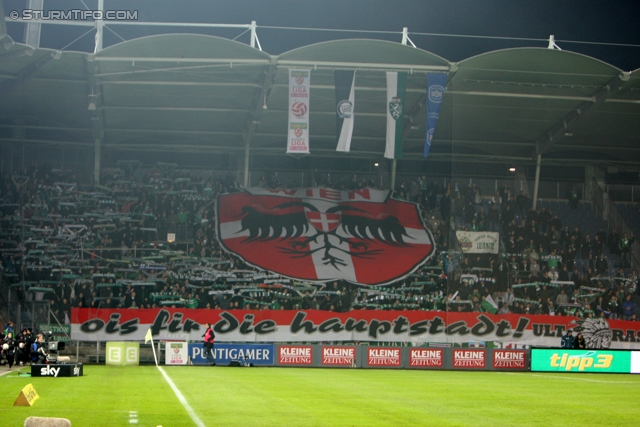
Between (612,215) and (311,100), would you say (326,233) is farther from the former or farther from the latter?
(612,215)

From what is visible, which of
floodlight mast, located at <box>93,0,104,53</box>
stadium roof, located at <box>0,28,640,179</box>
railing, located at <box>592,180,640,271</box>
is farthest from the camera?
railing, located at <box>592,180,640,271</box>

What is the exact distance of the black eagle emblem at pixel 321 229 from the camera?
1528 inches

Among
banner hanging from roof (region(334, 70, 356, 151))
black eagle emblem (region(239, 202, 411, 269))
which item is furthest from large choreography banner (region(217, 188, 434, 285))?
banner hanging from roof (region(334, 70, 356, 151))

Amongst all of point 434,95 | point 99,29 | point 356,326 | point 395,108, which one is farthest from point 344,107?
point 99,29

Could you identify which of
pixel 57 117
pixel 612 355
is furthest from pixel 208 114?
pixel 612 355

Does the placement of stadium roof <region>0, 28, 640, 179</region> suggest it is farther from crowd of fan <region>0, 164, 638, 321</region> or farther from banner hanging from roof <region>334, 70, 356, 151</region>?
crowd of fan <region>0, 164, 638, 321</region>

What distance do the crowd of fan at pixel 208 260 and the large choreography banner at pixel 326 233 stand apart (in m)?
0.78

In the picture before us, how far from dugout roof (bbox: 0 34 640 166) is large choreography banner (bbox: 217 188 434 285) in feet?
9.97

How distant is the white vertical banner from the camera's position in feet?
103

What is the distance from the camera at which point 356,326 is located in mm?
32594

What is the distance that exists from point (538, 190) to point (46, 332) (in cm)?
2639

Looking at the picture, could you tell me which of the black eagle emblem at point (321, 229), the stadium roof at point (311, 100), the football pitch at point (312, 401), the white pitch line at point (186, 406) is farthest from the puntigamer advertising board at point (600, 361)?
the white pitch line at point (186, 406)

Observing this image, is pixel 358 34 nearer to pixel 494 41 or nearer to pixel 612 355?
pixel 494 41

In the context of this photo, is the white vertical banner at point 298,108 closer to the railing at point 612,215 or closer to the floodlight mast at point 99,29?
the floodlight mast at point 99,29
